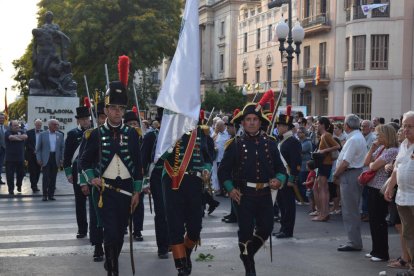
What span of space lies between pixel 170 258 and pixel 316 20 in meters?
42.8

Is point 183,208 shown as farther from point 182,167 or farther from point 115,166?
point 115,166

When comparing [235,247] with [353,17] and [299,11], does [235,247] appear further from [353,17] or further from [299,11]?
[299,11]

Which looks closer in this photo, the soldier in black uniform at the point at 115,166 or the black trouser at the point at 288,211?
the soldier in black uniform at the point at 115,166

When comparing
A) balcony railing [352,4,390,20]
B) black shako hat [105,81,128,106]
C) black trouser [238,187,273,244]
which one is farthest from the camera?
balcony railing [352,4,390,20]

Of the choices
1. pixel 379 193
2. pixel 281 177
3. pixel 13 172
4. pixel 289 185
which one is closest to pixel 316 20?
pixel 13 172

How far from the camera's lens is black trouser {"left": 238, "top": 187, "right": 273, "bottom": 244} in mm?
7461

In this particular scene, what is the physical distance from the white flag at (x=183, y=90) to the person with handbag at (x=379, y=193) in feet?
8.44

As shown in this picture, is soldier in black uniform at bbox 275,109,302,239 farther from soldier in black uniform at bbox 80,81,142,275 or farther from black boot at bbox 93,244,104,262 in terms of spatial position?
soldier in black uniform at bbox 80,81,142,275

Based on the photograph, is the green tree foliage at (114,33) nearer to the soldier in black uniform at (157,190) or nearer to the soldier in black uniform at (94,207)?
the soldier in black uniform at (157,190)

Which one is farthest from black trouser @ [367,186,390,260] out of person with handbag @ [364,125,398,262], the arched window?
the arched window

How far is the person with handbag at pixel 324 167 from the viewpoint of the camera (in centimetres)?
1268

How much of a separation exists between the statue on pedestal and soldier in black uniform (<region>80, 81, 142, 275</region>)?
15.9 metres

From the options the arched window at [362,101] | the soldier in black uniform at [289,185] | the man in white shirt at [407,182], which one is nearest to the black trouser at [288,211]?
the soldier in black uniform at [289,185]

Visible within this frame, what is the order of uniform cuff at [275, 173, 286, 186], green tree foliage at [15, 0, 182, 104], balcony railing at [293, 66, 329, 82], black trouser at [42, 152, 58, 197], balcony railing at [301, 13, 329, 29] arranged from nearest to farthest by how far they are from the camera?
uniform cuff at [275, 173, 286, 186]
black trouser at [42, 152, 58, 197]
green tree foliage at [15, 0, 182, 104]
balcony railing at [301, 13, 329, 29]
balcony railing at [293, 66, 329, 82]
